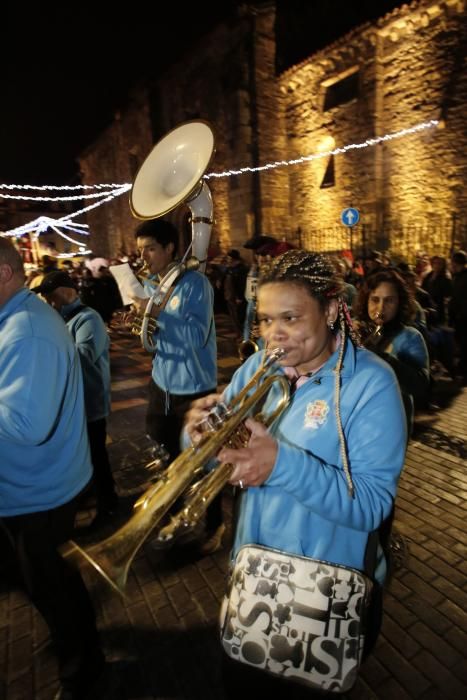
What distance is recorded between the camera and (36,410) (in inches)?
70.6

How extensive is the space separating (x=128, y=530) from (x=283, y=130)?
66.1 feet

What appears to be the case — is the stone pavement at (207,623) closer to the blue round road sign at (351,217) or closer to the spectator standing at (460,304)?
the spectator standing at (460,304)

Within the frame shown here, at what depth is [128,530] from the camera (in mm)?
1291

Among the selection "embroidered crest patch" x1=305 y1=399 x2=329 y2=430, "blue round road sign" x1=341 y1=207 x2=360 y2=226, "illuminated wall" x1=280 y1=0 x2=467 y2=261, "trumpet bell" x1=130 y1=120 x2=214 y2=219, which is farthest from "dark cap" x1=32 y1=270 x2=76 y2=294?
"illuminated wall" x1=280 y1=0 x2=467 y2=261

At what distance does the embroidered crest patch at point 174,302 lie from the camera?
302 cm

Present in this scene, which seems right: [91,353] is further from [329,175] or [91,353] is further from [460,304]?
[329,175]

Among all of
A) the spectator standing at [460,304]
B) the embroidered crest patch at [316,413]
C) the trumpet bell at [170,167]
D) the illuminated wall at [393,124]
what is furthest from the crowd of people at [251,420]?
the illuminated wall at [393,124]

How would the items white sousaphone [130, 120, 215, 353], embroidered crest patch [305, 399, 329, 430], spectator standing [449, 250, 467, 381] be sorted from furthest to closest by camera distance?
spectator standing [449, 250, 467, 381] < white sousaphone [130, 120, 215, 353] < embroidered crest patch [305, 399, 329, 430]

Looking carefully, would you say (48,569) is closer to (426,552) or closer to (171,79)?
(426,552)

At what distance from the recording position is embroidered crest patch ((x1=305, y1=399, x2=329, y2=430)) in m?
1.43

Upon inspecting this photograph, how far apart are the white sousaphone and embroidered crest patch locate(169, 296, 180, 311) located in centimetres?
5

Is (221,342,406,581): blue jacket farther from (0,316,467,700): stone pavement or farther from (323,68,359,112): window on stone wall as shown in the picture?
(323,68,359,112): window on stone wall

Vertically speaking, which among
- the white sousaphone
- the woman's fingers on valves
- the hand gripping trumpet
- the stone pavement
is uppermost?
the white sousaphone

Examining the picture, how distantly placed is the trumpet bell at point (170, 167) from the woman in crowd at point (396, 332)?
1800 mm
